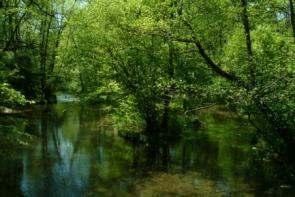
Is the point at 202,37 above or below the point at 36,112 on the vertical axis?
above

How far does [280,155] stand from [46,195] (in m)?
12.8

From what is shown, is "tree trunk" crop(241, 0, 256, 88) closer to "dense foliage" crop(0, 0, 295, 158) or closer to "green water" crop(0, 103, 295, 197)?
"dense foliage" crop(0, 0, 295, 158)

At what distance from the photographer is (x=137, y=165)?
29.7m

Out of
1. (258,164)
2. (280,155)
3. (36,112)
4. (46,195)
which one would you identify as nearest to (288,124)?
(280,155)

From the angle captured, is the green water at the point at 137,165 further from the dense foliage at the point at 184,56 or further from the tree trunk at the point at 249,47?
the tree trunk at the point at 249,47

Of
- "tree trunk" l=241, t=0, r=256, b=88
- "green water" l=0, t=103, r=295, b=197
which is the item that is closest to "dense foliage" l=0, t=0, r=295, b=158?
"tree trunk" l=241, t=0, r=256, b=88

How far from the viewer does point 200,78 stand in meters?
38.0

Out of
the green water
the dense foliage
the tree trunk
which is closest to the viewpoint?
the green water

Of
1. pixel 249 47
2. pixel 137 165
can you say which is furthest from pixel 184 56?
pixel 137 165

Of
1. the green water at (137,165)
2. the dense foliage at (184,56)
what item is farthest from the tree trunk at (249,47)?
the green water at (137,165)

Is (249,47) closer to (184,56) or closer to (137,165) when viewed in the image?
(184,56)

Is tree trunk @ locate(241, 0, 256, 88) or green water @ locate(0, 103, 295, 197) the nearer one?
green water @ locate(0, 103, 295, 197)

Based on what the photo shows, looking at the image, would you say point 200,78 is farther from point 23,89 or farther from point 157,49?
point 23,89

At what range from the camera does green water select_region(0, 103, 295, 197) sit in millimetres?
24156
